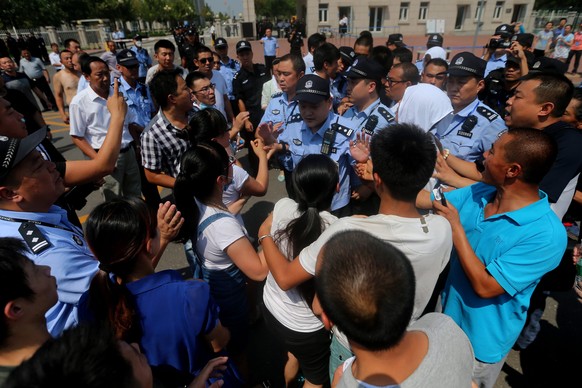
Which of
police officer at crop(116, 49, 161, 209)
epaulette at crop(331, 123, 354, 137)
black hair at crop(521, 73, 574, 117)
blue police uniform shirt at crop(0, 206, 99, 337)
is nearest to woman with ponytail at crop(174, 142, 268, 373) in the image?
blue police uniform shirt at crop(0, 206, 99, 337)

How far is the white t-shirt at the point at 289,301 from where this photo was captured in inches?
68.3

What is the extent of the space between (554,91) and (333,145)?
5.60 ft

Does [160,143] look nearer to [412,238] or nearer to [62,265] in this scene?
[62,265]

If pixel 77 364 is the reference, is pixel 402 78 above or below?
above

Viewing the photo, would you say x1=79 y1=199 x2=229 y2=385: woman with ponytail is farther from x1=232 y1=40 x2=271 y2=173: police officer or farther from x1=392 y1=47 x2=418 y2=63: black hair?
x1=392 y1=47 x2=418 y2=63: black hair

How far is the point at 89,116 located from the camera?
3.79m

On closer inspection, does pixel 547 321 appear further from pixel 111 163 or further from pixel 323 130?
pixel 111 163

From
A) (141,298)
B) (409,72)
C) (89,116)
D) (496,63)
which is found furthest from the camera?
(496,63)

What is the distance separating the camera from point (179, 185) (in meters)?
2.00

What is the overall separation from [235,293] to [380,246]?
1.50m

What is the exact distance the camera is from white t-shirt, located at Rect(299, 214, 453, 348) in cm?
142

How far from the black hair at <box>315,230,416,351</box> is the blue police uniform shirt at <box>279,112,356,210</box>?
6.76 feet

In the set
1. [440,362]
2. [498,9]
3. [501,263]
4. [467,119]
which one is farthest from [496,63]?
[498,9]

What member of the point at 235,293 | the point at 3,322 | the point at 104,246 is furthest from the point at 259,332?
the point at 3,322
